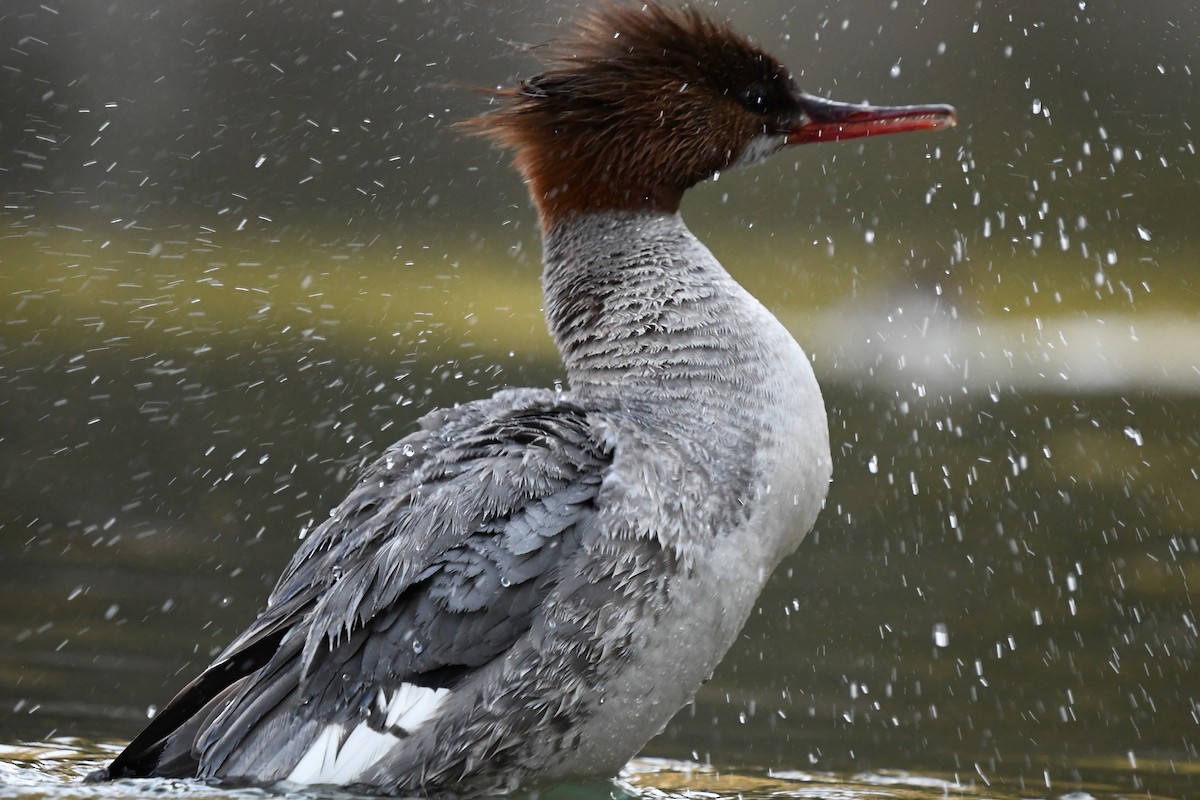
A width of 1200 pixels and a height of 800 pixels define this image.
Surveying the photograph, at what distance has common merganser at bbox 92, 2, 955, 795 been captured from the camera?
3.31m

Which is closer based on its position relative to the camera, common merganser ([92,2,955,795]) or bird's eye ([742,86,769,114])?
common merganser ([92,2,955,795])

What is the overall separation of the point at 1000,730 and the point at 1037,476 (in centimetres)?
318

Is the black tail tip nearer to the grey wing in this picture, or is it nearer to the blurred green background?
the grey wing

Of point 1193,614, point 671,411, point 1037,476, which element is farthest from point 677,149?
point 1037,476

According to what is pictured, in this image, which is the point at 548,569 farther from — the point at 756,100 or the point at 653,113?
the point at 756,100

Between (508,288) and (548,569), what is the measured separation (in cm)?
678

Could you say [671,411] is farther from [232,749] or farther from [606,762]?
[232,749]

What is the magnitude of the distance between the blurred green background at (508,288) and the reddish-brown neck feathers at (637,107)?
7.05 ft

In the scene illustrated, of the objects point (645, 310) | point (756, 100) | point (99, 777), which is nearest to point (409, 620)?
point (99, 777)

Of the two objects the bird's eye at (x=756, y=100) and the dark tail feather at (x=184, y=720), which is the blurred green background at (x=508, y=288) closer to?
the dark tail feather at (x=184, y=720)

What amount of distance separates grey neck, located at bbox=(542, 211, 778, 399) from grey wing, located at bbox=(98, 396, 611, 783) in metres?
0.33

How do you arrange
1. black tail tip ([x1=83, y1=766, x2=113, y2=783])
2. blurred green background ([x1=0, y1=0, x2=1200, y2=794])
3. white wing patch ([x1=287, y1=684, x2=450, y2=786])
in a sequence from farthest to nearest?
blurred green background ([x1=0, y1=0, x2=1200, y2=794]), black tail tip ([x1=83, y1=766, x2=113, y2=783]), white wing patch ([x1=287, y1=684, x2=450, y2=786])

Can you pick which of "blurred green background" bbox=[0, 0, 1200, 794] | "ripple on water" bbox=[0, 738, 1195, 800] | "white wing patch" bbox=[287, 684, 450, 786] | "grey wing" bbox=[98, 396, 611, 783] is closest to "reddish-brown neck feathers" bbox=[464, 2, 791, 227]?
Answer: "grey wing" bbox=[98, 396, 611, 783]

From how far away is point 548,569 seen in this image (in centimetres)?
334
